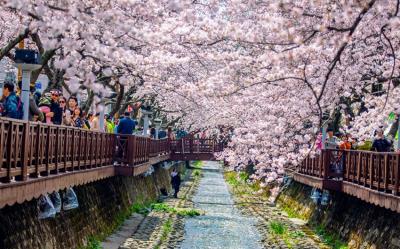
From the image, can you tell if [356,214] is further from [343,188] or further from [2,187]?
[2,187]

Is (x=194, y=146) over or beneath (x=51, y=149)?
over

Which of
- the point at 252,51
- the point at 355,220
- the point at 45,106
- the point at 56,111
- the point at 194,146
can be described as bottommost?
the point at 355,220

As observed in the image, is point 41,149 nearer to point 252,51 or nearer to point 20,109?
point 20,109

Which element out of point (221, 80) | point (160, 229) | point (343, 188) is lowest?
point (160, 229)

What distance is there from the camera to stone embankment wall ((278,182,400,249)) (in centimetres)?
1939

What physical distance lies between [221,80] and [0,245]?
9034mm

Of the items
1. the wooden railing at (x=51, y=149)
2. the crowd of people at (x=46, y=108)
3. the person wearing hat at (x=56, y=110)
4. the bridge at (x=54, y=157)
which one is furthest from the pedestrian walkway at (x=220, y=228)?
the person wearing hat at (x=56, y=110)

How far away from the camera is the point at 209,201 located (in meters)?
46.3

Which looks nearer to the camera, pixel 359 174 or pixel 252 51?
pixel 359 174

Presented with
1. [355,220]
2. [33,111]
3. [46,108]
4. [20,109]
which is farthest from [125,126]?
[20,109]

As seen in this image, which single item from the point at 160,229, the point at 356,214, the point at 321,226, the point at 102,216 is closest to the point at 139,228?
the point at 160,229

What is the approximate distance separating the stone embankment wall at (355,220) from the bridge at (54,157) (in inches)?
292

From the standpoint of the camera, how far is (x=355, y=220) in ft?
77.8

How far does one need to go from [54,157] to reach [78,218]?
5226 mm
